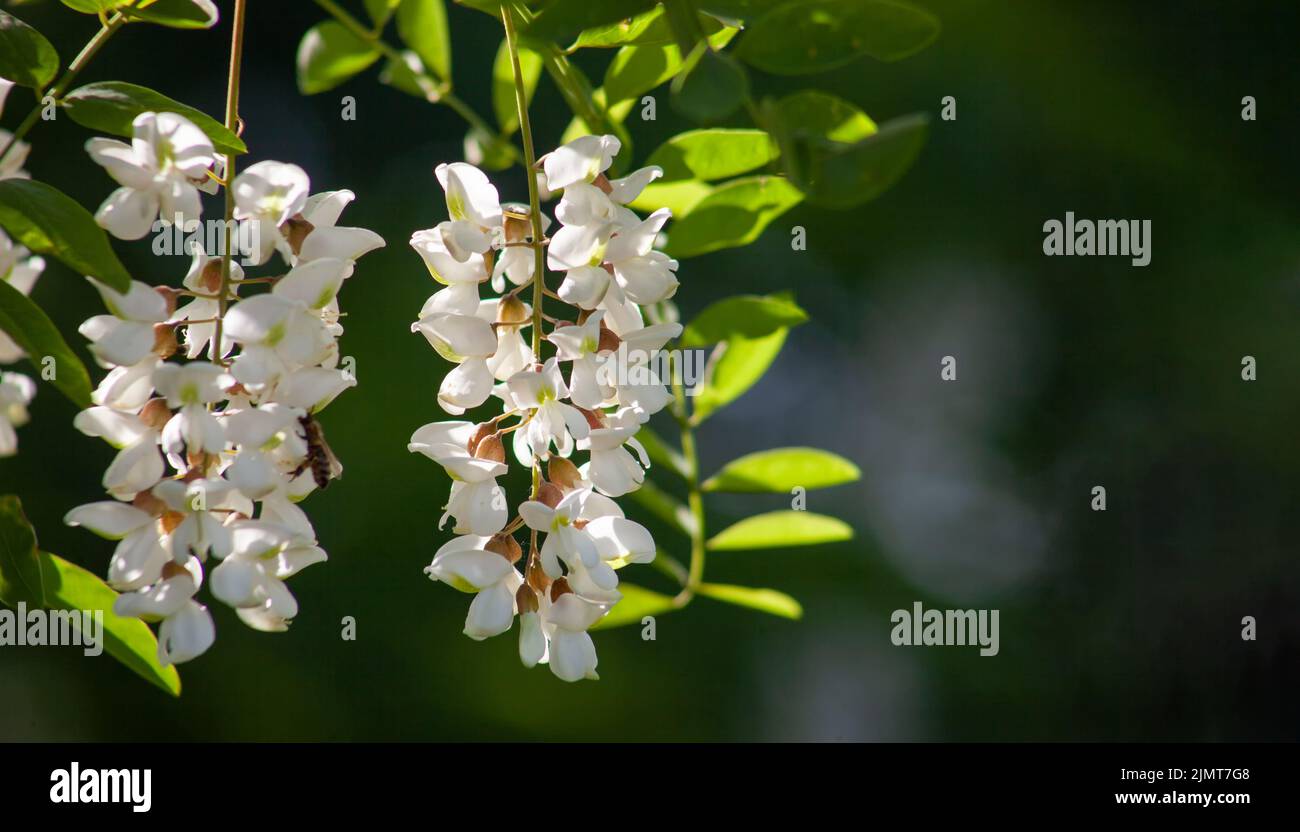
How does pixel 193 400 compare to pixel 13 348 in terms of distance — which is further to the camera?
pixel 13 348

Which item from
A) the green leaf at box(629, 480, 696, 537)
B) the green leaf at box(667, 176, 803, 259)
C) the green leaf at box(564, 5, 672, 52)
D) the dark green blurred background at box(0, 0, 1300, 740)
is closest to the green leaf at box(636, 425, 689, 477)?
the green leaf at box(629, 480, 696, 537)

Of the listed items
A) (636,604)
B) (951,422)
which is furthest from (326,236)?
(951,422)

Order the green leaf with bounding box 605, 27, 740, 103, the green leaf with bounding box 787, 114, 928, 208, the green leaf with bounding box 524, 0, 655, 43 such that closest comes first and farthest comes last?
the green leaf with bounding box 787, 114, 928, 208 → the green leaf with bounding box 524, 0, 655, 43 → the green leaf with bounding box 605, 27, 740, 103

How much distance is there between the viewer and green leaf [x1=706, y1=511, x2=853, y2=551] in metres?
0.70

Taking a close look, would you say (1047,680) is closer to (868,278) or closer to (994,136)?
(868,278)

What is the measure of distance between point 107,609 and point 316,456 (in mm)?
152

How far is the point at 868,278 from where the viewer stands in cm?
196

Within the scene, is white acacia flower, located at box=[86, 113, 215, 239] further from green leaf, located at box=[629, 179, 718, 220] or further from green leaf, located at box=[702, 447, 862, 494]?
green leaf, located at box=[702, 447, 862, 494]

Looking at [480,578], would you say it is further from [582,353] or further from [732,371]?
Answer: [732,371]

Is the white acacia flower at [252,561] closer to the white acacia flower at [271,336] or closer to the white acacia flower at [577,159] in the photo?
the white acacia flower at [271,336]

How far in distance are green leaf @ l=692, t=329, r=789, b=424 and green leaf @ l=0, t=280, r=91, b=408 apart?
36 cm

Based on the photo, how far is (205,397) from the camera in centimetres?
40

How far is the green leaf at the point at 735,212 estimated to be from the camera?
520 mm

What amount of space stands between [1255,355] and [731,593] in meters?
1.56
